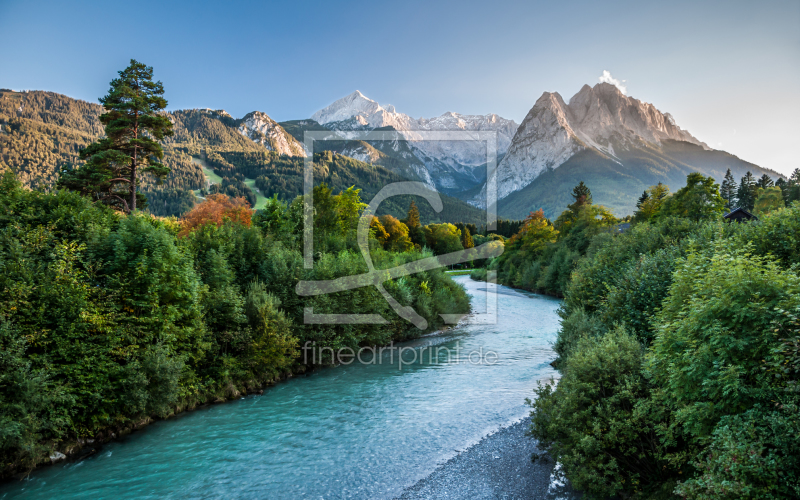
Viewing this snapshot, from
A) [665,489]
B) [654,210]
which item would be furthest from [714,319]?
[654,210]

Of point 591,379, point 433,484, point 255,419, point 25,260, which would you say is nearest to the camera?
point 591,379

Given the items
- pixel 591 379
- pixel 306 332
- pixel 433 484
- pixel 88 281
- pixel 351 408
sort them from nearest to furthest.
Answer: pixel 591 379, pixel 433 484, pixel 88 281, pixel 351 408, pixel 306 332

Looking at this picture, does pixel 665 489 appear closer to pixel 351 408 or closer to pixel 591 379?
pixel 591 379

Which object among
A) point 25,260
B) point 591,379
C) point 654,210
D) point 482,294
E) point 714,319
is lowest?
point 482,294

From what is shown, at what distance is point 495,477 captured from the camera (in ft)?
36.5

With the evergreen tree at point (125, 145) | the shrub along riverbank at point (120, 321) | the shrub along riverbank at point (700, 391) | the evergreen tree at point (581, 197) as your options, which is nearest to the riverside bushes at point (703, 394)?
the shrub along riverbank at point (700, 391)

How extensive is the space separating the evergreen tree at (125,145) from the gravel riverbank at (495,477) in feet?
81.1

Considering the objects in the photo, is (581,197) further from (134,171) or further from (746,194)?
(134,171)

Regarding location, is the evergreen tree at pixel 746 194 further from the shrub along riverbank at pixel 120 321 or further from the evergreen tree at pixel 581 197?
the shrub along riverbank at pixel 120 321

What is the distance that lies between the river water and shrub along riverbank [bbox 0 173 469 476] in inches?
51.7

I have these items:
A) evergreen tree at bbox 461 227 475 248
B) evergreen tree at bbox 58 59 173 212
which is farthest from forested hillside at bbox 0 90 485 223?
evergreen tree at bbox 58 59 173 212

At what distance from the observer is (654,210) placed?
57.6 m

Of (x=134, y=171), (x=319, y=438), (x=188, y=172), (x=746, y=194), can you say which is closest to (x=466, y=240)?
(x=746, y=194)

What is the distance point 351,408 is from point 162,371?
7789 millimetres
